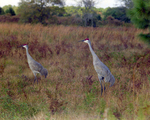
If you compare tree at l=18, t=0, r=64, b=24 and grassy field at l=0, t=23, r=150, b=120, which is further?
tree at l=18, t=0, r=64, b=24

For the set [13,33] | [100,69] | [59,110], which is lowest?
[59,110]

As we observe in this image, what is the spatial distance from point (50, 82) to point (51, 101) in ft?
4.33

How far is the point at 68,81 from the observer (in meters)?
5.20

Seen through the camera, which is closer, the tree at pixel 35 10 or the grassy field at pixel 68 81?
the grassy field at pixel 68 81

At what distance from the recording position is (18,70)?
20.7 ft

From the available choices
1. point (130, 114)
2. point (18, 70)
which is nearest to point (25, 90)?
point (18, 70)

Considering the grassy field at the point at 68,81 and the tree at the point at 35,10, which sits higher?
the tree at the point at 35,10

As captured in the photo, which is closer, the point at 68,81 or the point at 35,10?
the point at 68,81

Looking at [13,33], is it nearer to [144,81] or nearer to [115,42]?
[115,42]

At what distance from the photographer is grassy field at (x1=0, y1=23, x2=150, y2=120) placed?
3479 mm

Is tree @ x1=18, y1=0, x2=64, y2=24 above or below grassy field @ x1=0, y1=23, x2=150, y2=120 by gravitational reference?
above

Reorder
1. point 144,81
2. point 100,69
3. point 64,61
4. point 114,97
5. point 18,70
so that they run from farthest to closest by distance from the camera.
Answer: point 64,61
point 18,70
point 144,81
point 100,69
point 114,97

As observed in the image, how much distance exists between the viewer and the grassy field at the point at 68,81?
3.48 metres

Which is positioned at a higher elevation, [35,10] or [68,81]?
[35,10]
